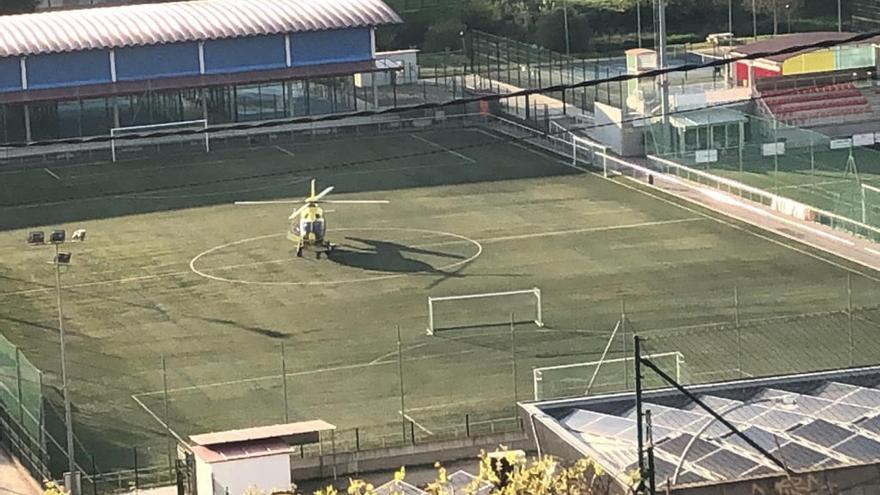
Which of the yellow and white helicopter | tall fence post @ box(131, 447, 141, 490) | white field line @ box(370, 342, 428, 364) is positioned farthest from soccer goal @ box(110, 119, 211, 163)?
tall fence post @ box(131, 447, 141, 490)

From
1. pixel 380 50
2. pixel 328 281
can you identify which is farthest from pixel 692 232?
pixel 380 50

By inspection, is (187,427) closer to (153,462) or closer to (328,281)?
(153,462)

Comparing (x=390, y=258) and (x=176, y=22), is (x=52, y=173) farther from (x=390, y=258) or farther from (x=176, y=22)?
(x=390, y=258)

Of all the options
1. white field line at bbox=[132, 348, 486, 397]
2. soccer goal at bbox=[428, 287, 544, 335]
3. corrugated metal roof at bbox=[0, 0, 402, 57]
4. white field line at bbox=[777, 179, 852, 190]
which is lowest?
white field line at bbox=[132, 348, 486, 397]

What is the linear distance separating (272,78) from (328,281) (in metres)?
25.6

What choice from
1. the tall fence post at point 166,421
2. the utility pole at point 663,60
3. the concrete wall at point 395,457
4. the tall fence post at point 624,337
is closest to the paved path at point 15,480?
the tall fence post at point 166,421

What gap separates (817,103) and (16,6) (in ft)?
116

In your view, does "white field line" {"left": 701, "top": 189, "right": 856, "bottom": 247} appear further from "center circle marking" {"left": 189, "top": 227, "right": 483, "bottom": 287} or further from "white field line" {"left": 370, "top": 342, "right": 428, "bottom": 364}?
"white field line" {"left": 370, "top": 342, "right": 428, "bottom": 364}

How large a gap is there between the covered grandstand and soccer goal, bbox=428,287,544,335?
2841 centimetres

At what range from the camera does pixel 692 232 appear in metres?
55.5

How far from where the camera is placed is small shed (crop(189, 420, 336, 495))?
1246 inches

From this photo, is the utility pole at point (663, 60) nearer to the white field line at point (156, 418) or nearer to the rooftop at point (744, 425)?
the white field line at point (156, 418)

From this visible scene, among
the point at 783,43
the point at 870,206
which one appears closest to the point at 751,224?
the point at 870,206

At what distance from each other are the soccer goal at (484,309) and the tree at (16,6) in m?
45.3
